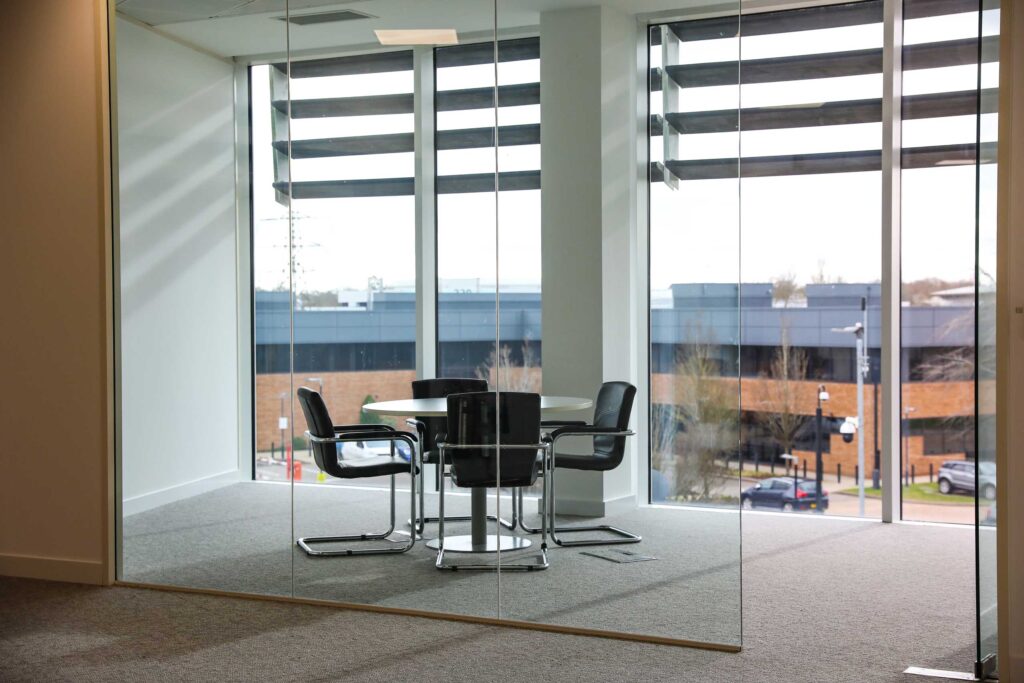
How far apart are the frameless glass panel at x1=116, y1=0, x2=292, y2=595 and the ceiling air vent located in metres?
0.07

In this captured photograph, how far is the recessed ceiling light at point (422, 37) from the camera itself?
454cm

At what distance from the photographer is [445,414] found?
452 centimetres

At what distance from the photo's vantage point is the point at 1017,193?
372cm

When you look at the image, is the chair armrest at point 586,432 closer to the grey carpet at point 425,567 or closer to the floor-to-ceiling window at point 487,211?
the floor-to-ceiling window at point 487,211

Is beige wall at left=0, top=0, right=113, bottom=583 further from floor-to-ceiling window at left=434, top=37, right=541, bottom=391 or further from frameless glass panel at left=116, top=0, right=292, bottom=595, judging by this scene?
floor-to-ceiling window at left=434, top=37, right=541, bottom=391

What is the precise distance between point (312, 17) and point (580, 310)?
1.93 meters

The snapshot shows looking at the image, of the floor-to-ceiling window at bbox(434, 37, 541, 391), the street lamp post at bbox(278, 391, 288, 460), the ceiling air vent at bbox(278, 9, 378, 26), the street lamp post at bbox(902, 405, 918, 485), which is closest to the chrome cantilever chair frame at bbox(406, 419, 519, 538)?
the floor-to-ceiling window at bbox(434, 37, 541, 391)

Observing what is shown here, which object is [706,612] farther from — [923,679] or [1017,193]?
[1017,193]

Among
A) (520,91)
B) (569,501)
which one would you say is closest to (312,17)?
(520,91)

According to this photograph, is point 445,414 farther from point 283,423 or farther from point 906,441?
point 906,441

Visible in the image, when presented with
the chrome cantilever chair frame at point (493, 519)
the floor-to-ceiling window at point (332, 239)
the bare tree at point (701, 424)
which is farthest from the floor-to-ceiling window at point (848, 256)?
the floor-to-ceiling window at point (332, 239)

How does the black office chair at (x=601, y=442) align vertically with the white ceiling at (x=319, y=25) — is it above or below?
below

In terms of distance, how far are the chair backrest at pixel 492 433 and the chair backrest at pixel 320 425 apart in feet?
1.85

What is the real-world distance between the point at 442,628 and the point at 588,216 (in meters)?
1.89
